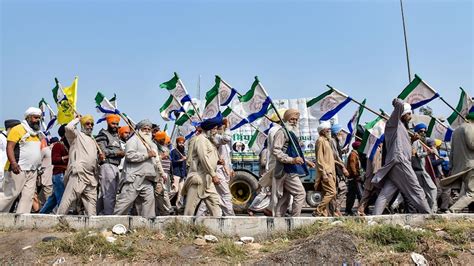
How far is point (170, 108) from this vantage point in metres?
12.3

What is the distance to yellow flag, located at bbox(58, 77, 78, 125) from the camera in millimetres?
8391

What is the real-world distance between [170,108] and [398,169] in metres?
6.56

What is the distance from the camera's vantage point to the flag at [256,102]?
926 cm

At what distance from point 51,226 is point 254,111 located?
4033mm

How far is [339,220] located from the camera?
21.0 ft

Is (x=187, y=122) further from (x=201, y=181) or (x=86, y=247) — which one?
(x=86, y=247)

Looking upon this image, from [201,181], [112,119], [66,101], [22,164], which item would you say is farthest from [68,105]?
[201,181]

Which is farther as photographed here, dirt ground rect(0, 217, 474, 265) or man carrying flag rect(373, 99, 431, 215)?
man carrying flag rect(373, 99, 431, 215)

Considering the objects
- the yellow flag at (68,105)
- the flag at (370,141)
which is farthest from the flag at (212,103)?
the flag at (370,141)

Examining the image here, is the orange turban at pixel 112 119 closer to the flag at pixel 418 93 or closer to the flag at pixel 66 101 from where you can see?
the flag at pixel 66 101

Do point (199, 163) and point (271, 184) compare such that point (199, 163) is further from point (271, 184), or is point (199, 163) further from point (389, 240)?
point (389, 240)

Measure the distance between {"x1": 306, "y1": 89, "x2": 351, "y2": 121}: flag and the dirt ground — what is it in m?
3.22

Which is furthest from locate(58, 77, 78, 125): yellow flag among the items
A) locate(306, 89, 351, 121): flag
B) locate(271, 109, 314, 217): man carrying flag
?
locate(306, 89, 351, 121): flag

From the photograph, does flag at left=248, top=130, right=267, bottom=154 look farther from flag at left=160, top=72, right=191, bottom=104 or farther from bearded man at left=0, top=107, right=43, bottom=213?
bearded man at left=0, top=107, right=43, bottom=213
